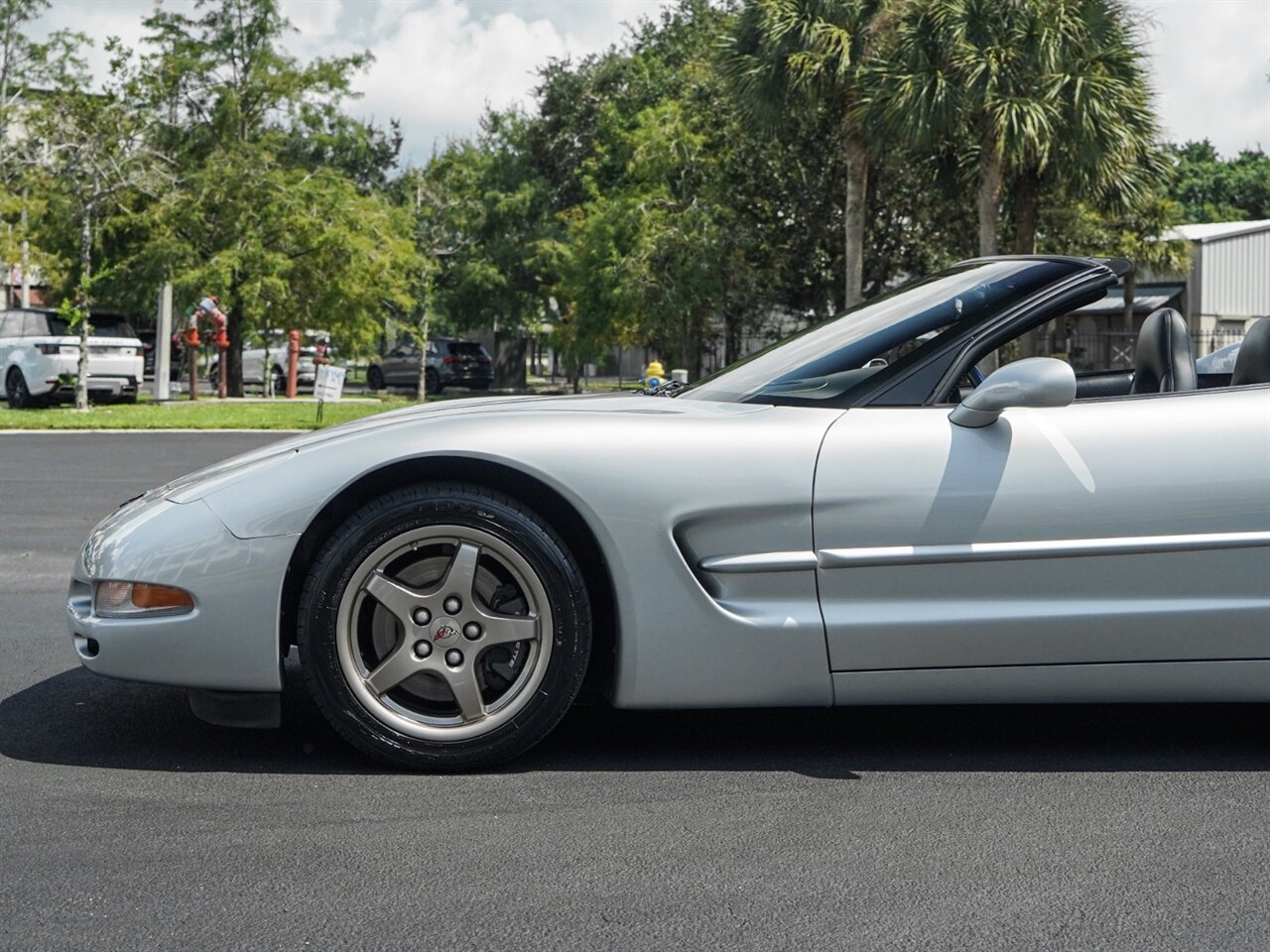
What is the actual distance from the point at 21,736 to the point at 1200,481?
3147 mm

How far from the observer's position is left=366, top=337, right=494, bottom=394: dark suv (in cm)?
3988

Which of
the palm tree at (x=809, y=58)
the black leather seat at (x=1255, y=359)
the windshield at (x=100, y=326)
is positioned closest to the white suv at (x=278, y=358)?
the windshield at (x=100, y=326)

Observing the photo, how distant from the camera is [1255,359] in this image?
400 centimetres

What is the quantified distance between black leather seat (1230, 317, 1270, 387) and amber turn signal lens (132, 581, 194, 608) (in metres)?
2.78

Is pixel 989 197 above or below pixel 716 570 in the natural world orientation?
above

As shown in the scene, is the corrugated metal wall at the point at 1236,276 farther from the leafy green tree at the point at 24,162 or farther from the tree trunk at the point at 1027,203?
the leafy green tree at the point at 24,162

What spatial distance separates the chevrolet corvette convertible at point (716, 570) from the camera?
3.55 metres

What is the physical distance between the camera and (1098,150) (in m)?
22.7

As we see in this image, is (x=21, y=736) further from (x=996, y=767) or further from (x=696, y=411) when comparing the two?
(x=996, y=767)

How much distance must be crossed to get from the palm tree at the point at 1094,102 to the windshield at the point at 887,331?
63.5 feet

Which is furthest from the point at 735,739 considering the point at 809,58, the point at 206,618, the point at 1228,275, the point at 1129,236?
the point at 1228,275

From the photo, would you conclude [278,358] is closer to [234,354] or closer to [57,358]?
[234,354]

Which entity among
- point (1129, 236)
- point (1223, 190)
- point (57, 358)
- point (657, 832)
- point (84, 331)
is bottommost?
point (657, 832)

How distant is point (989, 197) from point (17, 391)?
52.8 ft
